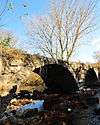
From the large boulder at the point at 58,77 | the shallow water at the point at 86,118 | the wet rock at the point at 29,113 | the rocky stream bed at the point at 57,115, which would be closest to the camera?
the shallow water at the point at 86,118

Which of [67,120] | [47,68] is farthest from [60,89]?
[67,120]

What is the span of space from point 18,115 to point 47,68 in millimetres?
10431

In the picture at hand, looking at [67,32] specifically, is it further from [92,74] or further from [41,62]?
[41,62]

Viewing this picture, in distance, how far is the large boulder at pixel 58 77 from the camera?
2227cm

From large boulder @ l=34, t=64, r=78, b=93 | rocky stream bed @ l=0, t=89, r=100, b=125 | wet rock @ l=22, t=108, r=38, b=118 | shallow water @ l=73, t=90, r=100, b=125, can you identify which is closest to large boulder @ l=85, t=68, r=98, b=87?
large boulder @ l=34, t=64, r=78, b=93

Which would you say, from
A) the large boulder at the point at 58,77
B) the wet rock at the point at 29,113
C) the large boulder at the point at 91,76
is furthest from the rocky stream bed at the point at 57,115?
the large boulder at the point at 91,76

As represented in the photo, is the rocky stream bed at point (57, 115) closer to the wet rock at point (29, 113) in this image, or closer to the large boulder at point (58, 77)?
the wet rock at point (29, 113)

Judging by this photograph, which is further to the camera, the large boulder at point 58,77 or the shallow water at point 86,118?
the large boulder at point 58,77

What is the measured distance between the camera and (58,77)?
2298cm

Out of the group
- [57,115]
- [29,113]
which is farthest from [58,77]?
[57,115]

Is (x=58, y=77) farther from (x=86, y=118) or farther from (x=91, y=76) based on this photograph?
(x=91, y=76)

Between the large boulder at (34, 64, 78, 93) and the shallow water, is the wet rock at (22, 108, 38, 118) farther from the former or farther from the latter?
the large boulder at (34, 64, 78, 93)

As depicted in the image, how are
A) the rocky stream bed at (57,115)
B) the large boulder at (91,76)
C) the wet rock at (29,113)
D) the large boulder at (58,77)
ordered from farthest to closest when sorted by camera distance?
the large boulder at (91,76)
the large boulder at (58,77)
the wet rock at (29,113)
the rocky stream bed at (57,115)

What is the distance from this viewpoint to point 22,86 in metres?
22.1
